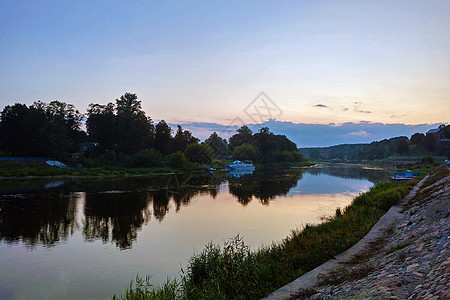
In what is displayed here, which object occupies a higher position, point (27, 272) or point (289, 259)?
point (289, 259)

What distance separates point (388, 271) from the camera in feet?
21.2

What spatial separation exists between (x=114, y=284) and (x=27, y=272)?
11.6 feet

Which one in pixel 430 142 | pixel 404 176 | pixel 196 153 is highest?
pixel 430 142

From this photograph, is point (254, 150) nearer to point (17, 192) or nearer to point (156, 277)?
point (17, 192)

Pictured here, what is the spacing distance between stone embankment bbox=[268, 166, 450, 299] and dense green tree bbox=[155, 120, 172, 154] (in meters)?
70.8

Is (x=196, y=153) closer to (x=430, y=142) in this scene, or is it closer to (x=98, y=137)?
(x=98, y=137)

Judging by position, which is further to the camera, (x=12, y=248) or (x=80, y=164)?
(x=80, y=164)

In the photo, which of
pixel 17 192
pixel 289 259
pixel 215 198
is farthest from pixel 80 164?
pixel 289 259

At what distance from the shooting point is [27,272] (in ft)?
35.6

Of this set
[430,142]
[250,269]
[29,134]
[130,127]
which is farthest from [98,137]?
[430,142]

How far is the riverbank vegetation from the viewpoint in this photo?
54.2 metres

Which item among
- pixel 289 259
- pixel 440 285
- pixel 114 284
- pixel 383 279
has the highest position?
pixel 440 285

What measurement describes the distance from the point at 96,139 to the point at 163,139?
17530mm

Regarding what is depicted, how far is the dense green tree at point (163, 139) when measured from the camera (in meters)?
78.4
